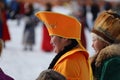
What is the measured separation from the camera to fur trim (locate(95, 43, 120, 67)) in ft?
15.8

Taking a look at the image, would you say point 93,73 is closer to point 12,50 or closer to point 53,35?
point 53,35

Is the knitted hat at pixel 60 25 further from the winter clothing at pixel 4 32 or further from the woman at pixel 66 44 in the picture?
the winter clothing at pixel 4 32

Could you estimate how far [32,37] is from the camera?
17359 millimetres

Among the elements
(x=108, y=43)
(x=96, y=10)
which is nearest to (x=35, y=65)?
(x=108, y=43)

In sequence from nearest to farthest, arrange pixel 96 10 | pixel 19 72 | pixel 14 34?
pixel 19 72
pixel 14 34
pixel 96 10

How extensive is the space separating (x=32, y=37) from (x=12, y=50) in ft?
3.35

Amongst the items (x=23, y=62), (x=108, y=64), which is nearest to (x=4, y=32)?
(x=23, y=62)

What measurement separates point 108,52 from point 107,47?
2.3 inches

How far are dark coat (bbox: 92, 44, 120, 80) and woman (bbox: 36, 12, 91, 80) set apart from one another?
0.10 meters

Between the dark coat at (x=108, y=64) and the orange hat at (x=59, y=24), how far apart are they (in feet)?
0.85

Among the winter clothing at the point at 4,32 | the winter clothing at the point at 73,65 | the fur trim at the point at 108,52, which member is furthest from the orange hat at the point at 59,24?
the winter clothing at the point at 4,32

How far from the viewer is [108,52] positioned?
4832mm

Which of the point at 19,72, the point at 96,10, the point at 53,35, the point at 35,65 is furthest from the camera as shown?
the point at 96,10

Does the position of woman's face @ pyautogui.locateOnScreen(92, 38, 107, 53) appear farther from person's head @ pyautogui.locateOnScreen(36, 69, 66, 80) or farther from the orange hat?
person's head @ pyautogui.locateOnScreen(36, 69, 66, 80)
